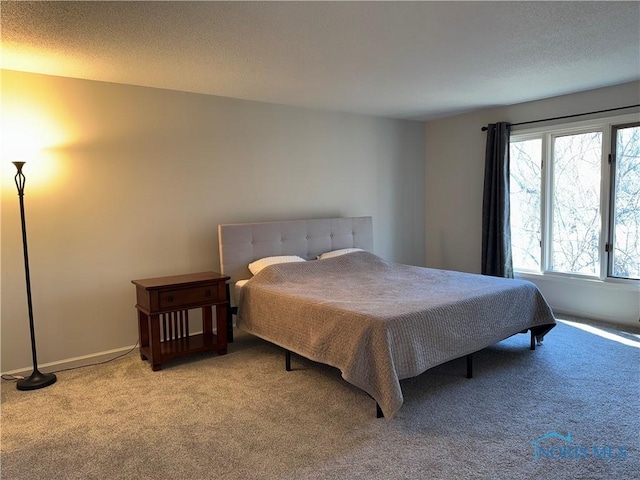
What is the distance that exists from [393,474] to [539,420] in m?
1.03

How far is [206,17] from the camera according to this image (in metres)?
2.50

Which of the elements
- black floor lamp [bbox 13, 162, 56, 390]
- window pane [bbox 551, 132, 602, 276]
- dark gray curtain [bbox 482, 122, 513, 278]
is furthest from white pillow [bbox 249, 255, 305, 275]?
window pane [bbox 551, 132, 602, 276]

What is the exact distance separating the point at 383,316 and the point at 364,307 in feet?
0.79

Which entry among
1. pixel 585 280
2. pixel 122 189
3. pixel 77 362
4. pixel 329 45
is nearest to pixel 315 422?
pixel 77 362

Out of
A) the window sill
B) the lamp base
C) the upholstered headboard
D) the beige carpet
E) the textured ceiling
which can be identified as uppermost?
the textured ceiling

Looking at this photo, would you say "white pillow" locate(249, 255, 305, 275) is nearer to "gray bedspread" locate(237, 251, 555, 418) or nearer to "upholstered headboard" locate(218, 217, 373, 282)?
"upholstered headboard" locate(218, 217, 373, 282)

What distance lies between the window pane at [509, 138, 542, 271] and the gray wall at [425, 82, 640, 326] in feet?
0.97

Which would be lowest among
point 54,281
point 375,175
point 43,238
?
point 54,281

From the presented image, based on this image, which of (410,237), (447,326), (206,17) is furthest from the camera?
(410,237)

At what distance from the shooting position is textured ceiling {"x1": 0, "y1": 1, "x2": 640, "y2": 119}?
2.45 metres

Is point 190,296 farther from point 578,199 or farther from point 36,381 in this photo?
point 578,199

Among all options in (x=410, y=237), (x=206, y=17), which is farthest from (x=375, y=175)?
(x=206, y=17)

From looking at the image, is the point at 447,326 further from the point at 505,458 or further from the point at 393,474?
the point at 393,474

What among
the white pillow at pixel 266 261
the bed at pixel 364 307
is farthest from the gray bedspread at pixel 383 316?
the white pillow at pixel 266 261
